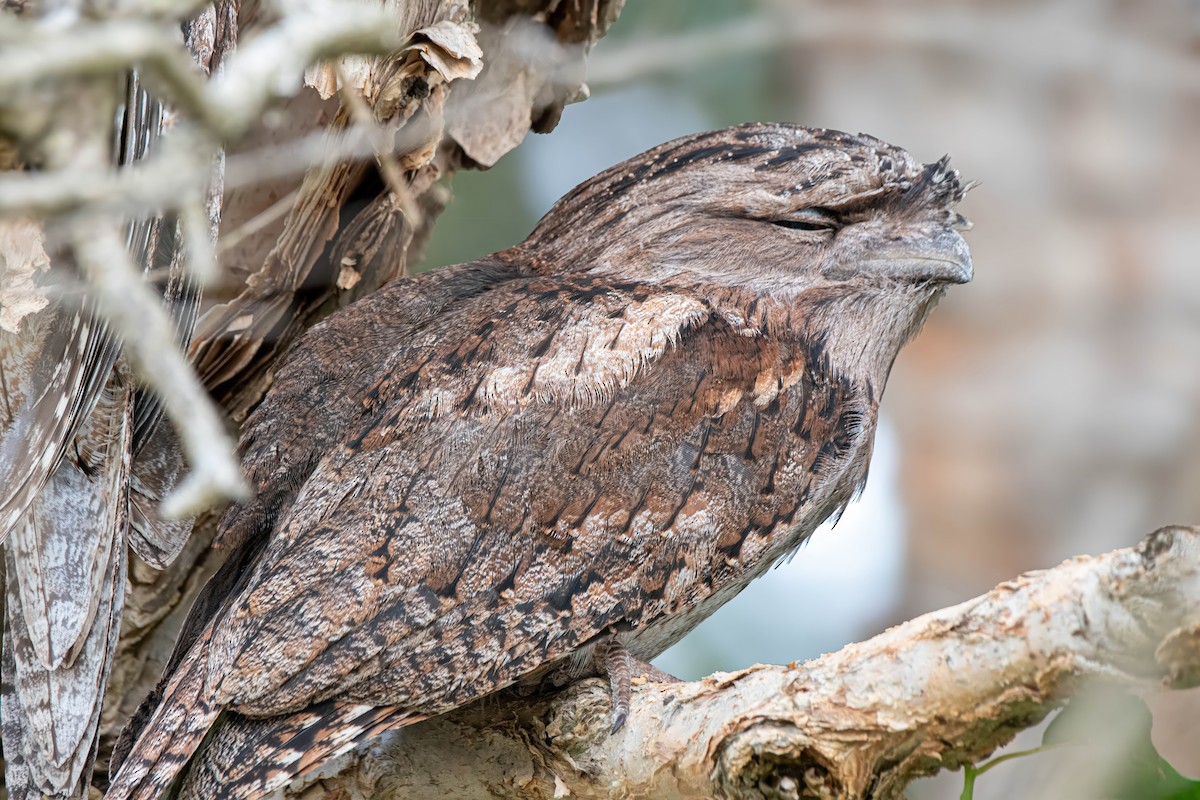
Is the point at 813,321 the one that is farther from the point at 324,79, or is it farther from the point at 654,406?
the point at 324,79

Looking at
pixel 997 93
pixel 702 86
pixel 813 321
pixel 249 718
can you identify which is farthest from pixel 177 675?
pixel 702 86

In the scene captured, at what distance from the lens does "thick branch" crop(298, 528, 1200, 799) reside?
1.49m

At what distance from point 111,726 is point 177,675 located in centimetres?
110

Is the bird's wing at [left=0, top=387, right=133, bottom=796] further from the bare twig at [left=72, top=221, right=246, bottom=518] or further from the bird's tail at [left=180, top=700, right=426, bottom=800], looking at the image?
the bare twig at [left=72, top=221, right=246, bottom=518]

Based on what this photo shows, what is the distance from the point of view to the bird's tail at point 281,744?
2078 mm

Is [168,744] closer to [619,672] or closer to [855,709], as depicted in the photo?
[619,672]

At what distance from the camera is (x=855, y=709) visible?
5.96ft

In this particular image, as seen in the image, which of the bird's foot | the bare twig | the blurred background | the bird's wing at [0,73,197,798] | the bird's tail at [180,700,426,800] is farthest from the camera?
the blurred background

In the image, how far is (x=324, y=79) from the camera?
8.67ft

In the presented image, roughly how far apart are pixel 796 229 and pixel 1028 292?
11.6 ft

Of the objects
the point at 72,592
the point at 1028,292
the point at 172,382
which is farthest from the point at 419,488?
the point at 1028,292

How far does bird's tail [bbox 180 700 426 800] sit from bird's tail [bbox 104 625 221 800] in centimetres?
6

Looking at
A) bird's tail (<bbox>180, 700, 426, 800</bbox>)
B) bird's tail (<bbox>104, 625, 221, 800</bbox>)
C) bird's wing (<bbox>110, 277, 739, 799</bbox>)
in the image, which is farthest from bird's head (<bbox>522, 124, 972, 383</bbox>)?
bird's tail (<bbox>104, 625, 221, 800</bbox>)

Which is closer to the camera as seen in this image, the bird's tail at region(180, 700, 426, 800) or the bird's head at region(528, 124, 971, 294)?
the bird's tail at region(180, 700, 426, 800)
